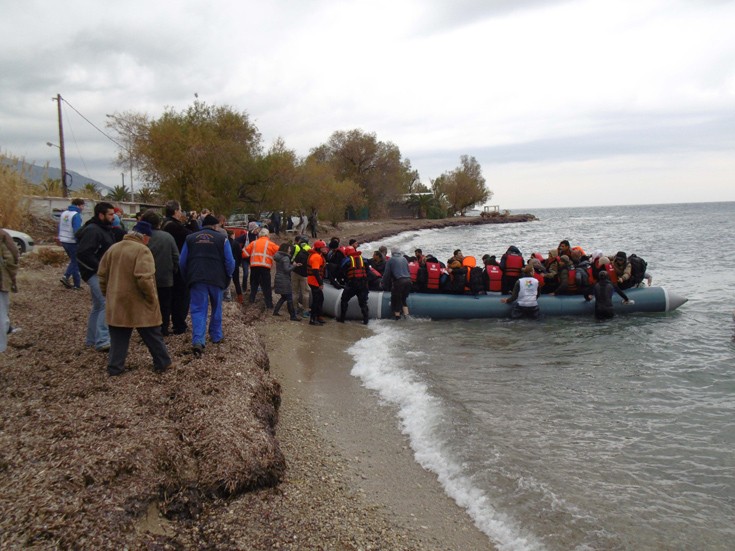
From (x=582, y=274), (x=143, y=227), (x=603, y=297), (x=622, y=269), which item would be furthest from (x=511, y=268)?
(x=143, y=227)

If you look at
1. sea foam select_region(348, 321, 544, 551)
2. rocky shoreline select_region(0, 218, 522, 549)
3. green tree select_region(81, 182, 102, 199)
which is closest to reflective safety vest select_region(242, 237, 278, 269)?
sea foam select_region(348, 321, 544, 551)

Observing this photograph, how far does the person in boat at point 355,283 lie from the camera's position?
10359 mm

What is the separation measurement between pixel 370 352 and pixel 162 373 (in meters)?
3.95

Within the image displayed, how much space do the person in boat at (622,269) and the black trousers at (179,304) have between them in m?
9.50

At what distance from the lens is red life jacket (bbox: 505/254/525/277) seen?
1158cm

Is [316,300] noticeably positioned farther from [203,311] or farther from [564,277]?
[564,277]

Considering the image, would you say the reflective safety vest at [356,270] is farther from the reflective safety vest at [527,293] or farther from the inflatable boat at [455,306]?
the reflective safety vest at [527,293]

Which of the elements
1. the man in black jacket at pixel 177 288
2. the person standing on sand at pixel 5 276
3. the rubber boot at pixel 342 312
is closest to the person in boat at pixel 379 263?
the rubber boot at pixel 342 312

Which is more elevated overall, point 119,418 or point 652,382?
point 119,418

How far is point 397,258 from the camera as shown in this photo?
1088 centimetres

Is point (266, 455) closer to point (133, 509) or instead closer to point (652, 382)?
point (133, 509)

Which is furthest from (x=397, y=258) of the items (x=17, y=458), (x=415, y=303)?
(x=17, y=458)

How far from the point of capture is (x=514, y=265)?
11594 millimetres

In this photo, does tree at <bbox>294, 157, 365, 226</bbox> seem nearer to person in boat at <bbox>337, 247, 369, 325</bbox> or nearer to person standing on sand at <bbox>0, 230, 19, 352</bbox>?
person in boat at <bbox>337, 247, 369, 325</bbox>
